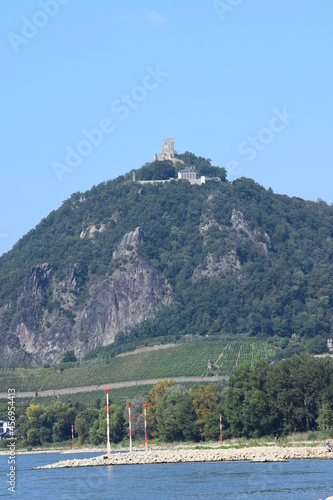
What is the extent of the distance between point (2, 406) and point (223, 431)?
59612 millimetres

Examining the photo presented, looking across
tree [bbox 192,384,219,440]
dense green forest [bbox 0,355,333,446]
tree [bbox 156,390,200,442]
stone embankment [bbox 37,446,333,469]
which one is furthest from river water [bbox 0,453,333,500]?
tree [bbox 156,390,200,442]

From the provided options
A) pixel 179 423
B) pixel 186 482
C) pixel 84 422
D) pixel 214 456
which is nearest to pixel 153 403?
pixel 84 422

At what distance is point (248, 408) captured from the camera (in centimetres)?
8694

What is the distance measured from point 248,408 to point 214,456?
1129 cm

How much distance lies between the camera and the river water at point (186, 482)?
198ft

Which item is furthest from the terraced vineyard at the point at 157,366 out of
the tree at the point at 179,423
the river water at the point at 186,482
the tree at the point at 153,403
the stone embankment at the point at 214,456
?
the river water at the point at 186,482

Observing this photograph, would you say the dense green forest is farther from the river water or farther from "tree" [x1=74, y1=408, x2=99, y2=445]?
the river water

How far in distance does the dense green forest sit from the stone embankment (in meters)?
5.71

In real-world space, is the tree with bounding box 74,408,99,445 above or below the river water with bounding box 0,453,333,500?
above

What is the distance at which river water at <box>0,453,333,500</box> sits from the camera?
60.2 meters

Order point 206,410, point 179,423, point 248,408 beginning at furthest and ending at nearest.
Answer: point 206,410, point 179,423, point 248,408

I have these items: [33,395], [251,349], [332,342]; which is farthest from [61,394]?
[332,342]

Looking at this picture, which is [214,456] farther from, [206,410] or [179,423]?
[206,410]

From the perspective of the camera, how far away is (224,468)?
7094cm
